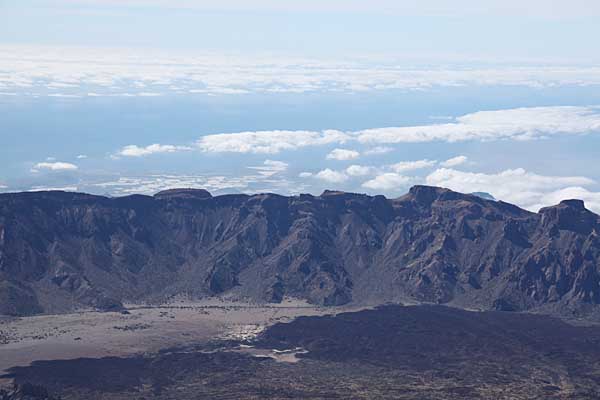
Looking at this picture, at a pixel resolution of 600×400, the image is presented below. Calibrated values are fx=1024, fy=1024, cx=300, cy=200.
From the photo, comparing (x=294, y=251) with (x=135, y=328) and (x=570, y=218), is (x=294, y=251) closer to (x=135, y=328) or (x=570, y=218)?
(x=135, y=328)

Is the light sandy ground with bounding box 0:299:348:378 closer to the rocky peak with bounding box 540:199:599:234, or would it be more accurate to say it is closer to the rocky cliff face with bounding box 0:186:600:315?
the rocky cliff face with bounding box 0:186:600:315

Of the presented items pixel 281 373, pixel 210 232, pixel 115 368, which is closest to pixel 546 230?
pixel 210 232

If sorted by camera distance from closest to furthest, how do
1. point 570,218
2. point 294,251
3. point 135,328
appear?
point 135,328 < point 570,218 < point 294,251

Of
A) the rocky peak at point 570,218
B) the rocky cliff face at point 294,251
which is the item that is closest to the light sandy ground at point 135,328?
the rocky cliff face at point 294,251

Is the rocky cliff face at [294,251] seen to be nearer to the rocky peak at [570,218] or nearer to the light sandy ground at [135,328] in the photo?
the rocky peak at [570,218]

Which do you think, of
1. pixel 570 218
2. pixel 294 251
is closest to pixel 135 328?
pixel 294 251

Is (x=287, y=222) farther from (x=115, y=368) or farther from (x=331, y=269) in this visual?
(x=115, y=368)
